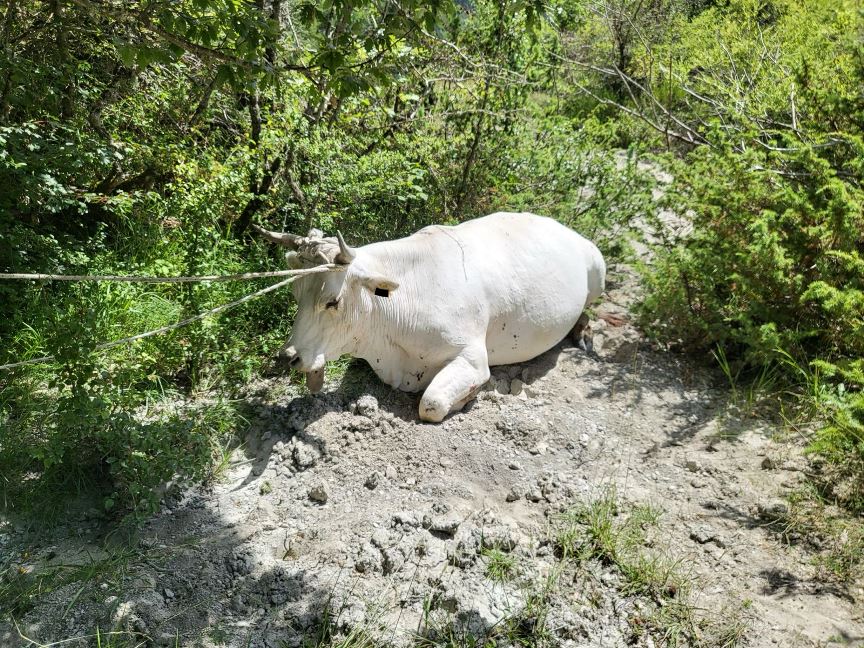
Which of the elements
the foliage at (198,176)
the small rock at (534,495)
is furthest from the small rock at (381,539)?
the foliage at (198,176)

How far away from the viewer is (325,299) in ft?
14.7

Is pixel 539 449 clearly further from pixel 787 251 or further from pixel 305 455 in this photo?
pixel 787 251

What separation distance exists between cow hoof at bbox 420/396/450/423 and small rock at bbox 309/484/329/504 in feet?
2.93

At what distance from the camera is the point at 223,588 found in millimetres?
3541

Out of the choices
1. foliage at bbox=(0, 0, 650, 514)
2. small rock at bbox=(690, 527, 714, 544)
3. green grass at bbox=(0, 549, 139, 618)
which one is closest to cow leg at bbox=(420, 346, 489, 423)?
foliage at bbox=(0, 0, 650, 514)

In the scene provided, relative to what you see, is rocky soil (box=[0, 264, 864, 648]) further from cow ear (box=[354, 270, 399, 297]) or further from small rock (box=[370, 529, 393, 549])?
cow ear (box=[354, 270, 399, 297])

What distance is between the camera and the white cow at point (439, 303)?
454 cm

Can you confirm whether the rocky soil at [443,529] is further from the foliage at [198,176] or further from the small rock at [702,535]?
the foliage at [198,176]

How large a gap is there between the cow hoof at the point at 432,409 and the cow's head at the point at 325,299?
26.6 inches

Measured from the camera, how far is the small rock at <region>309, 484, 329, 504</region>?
416 centimetres

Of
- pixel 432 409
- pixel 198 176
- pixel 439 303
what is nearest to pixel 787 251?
pixel 439 303

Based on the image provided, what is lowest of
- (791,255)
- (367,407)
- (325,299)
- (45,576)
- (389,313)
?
(45,576)

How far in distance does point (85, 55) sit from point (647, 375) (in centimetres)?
575

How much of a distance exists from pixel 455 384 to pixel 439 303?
607 millimetres
